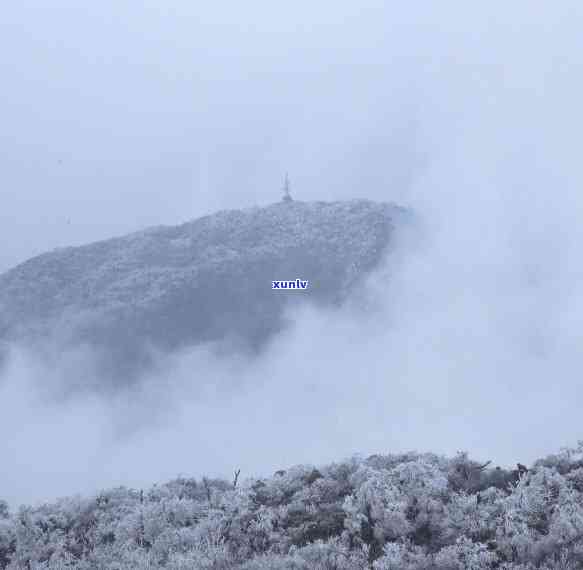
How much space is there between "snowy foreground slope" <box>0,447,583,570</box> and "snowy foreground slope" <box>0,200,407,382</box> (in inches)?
2857

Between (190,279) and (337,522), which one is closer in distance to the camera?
(337,522)

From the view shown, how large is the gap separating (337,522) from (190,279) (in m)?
85.1

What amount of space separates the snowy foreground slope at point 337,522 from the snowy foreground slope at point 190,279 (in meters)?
72.6

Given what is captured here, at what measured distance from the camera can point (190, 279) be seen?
9844 cm

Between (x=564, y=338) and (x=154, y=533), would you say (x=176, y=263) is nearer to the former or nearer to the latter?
(x=564, y=338)

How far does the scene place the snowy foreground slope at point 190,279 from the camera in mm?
93062

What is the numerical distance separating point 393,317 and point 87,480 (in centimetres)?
4642

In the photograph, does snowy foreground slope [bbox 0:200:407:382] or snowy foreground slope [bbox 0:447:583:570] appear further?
snowy foreground slope [bbox 0:200:407:382]

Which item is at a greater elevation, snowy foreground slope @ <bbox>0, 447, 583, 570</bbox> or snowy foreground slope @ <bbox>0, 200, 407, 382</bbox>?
snowy foreground slope @ <bbox>0, 200, 407, 382</bbox>

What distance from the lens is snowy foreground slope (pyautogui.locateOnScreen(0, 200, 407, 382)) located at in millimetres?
93062

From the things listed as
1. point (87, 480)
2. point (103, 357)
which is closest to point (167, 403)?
point (103, 357)

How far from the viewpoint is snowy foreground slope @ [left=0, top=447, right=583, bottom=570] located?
41.8 feet

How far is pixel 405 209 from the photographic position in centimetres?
12350

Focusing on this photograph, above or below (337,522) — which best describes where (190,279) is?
above
